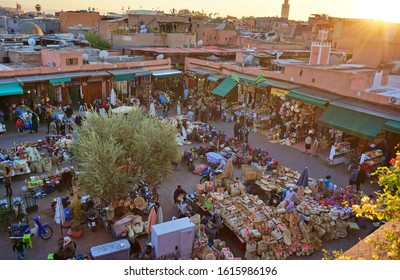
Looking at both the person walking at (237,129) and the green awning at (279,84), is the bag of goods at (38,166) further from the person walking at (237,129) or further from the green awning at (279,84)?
the green awning at (279,84)

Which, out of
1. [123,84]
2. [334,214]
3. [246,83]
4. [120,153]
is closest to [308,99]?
[246,83]

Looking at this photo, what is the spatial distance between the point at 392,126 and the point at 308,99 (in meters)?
4.55

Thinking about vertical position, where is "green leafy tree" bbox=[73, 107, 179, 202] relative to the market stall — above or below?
above

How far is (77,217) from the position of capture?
1040cm

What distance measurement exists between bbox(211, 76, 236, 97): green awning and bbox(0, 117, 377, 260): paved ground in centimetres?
259

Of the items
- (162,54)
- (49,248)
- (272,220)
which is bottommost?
(49,248)

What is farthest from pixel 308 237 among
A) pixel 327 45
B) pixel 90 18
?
pixel 90 18

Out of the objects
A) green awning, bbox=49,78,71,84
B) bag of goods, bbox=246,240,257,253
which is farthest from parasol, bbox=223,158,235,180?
green awning, bbox=49,78,71,84

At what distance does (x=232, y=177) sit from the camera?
491 inches

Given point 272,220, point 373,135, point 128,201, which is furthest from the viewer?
point 373,135

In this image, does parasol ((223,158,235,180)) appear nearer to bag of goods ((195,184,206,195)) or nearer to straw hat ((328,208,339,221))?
bag of goods ((195,184,206,195))

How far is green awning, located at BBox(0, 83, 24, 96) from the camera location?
58.6 feet

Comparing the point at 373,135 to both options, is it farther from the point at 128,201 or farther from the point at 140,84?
the point at 140,84

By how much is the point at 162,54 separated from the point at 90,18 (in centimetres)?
2540
